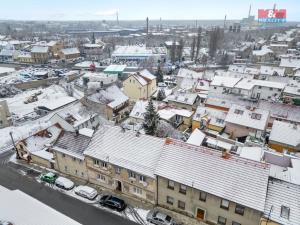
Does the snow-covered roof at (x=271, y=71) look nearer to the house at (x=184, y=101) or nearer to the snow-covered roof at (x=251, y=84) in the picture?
the snow-covered roof at (x=251, y=84)

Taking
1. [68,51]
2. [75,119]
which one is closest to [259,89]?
[75,119]

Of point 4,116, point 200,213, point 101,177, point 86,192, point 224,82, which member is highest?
point 224,82

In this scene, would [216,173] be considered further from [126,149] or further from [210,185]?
[126,149]

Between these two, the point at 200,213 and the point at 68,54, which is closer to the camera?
the point at 200,213

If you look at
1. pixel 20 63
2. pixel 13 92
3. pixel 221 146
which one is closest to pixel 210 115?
pixel 221 146

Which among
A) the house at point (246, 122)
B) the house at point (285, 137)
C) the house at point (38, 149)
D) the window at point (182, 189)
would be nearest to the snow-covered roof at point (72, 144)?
the house at point (38, 149)

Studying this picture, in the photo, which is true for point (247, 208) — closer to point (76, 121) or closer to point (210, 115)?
point (210, 115)

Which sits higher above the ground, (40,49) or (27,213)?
(40,49)
